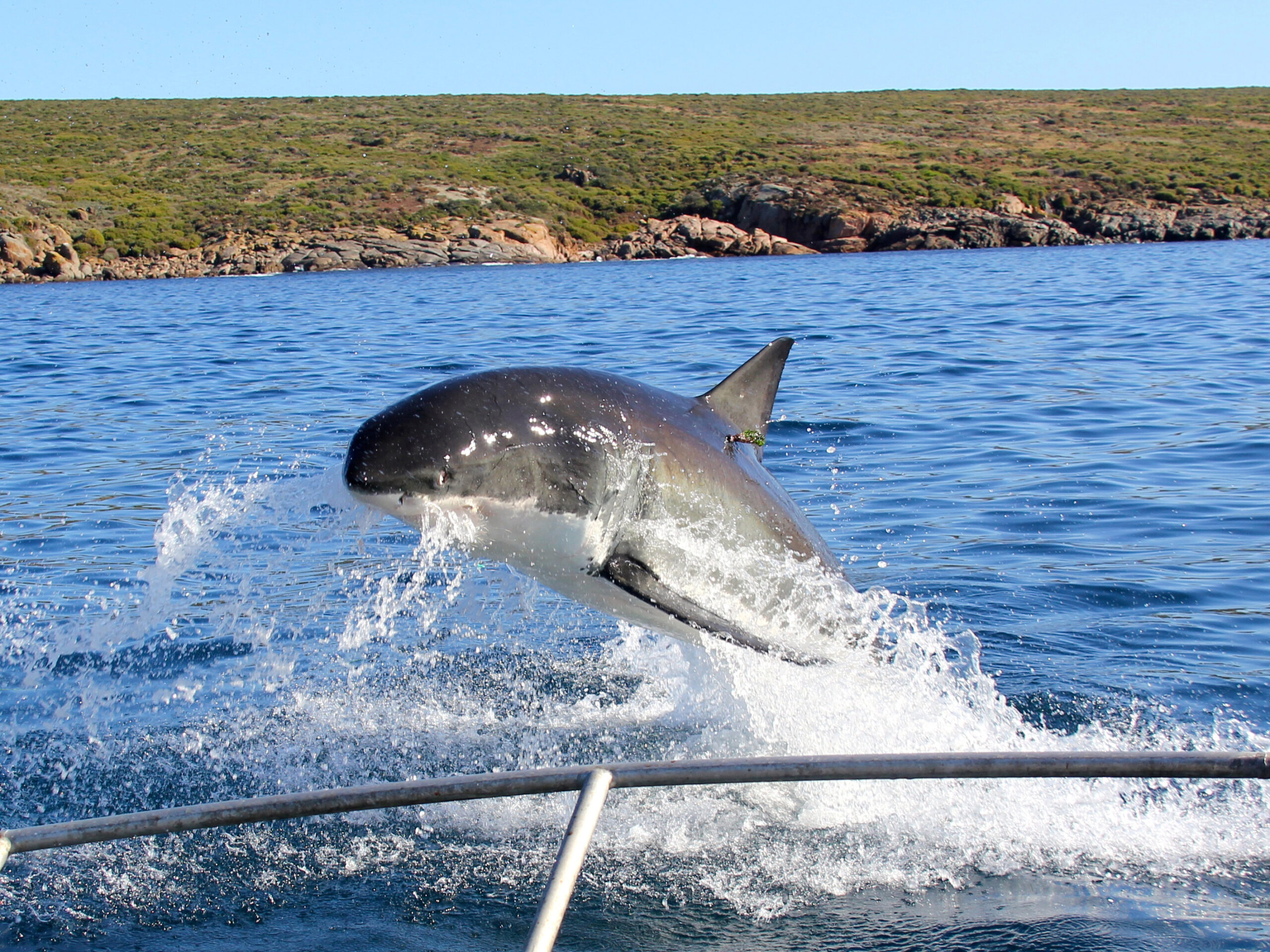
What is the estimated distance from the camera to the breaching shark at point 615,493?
14.2 feet

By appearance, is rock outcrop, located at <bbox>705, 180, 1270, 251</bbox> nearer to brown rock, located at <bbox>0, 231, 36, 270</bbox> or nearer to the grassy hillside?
the grassy hillside

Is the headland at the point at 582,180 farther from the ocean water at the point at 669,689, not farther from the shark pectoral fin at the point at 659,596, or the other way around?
the shark pectoral fin at the point at 659,596

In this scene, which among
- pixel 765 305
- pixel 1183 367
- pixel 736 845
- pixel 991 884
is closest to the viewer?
pixel 991 884

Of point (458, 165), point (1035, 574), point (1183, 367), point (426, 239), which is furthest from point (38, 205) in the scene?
point (1035, 574)

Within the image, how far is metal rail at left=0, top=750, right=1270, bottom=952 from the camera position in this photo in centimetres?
281

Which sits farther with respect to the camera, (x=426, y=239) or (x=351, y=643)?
(x=426, y=239)

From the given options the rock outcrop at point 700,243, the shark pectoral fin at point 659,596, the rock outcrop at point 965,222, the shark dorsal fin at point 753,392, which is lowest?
the shark pectoral fin at point 659,596

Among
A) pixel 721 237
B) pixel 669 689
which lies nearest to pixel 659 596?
pixel 669 689

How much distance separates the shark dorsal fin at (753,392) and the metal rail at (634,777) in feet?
9.52

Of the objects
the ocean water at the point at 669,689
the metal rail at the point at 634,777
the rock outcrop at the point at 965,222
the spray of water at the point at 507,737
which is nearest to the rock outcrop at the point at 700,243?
the rock outcrop at the point at 965,222

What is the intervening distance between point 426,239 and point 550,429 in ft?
187

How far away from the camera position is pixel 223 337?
923 inches

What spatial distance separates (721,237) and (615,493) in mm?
59267

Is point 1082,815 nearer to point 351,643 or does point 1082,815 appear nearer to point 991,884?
point 991,884
